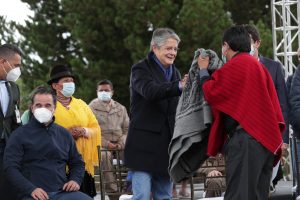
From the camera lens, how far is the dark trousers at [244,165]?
6.83 m

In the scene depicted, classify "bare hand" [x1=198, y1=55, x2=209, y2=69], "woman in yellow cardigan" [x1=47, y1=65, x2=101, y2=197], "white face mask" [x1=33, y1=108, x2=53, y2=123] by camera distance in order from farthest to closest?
"woman in yellow cardigan" [x1=47, y1=65, x2=101, y2=197] < "white face mask" [x1=33, y1=108, x2=53, y2=123] < "bare hand" [x1=198, y1=55, x2=209, y2=69]

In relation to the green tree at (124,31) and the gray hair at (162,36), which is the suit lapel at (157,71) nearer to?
the gray hair at (162,36)

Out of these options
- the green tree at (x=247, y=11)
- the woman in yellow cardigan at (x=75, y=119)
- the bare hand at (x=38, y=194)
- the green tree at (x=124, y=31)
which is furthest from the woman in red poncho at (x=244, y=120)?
the green tree at (x=247, y=11)

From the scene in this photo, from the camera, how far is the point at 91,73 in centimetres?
2498

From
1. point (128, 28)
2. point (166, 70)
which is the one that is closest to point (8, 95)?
point (166, 70)

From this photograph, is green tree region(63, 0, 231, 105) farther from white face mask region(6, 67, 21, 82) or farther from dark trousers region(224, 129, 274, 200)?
dark trousers region(224, 129, 274, 200)

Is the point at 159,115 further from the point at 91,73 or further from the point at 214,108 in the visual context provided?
the point at 91,73

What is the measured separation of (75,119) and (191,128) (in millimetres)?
2500

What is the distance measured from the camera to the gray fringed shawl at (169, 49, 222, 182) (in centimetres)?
710

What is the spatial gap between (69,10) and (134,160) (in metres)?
18.5

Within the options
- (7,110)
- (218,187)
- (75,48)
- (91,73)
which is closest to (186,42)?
(91,73)

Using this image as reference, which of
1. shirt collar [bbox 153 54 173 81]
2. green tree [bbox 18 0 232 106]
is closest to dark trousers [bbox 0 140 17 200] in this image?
shirt collar [bbox 153 54 173 81]

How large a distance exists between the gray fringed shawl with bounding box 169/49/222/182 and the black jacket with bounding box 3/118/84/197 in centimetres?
108

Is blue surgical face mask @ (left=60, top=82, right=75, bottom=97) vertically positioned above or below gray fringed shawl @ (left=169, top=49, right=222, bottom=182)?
above
